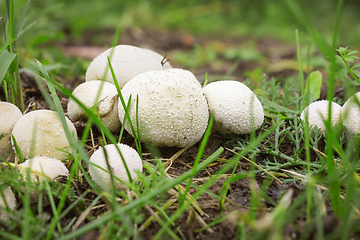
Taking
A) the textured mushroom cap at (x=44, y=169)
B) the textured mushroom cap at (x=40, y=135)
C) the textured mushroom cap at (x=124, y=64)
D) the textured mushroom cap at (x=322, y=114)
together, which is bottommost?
the textured mushroom cap at (x=322, y=114)

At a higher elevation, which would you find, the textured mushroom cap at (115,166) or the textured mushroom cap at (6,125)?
the textured mushroom cap at (6,125)

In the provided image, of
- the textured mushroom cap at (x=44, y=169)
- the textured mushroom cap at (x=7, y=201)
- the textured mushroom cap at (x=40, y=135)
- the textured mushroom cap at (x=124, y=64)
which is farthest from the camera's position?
the textured mushroom cap at (x=124, y=64)

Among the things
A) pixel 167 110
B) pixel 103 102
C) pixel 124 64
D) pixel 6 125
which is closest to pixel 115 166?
pixel 167 110

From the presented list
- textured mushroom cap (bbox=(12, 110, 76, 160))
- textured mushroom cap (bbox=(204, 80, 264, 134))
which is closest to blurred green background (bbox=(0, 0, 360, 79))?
textured mushroom cap (bbox=(12, 110, 76, 160))

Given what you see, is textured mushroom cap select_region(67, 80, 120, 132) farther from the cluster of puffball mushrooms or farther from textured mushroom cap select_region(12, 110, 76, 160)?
textured mushroom cap select_region(12, 110, 76, 160)

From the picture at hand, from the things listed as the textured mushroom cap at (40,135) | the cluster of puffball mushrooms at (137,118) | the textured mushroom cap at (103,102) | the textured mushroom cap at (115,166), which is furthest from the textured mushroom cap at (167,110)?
the textured mushroom cap at (40,135)

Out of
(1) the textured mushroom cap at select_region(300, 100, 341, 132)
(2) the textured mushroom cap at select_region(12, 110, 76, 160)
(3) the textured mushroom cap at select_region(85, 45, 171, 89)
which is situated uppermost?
(3) the textured mushroom cap at select_region(85, 45, 171, 89)

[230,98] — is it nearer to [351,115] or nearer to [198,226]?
[351,115]

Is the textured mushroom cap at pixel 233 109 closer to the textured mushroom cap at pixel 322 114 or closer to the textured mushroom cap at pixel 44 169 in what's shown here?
the textured mushroom cap at pixel 322 114

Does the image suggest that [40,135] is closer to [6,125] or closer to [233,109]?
[6,125]
